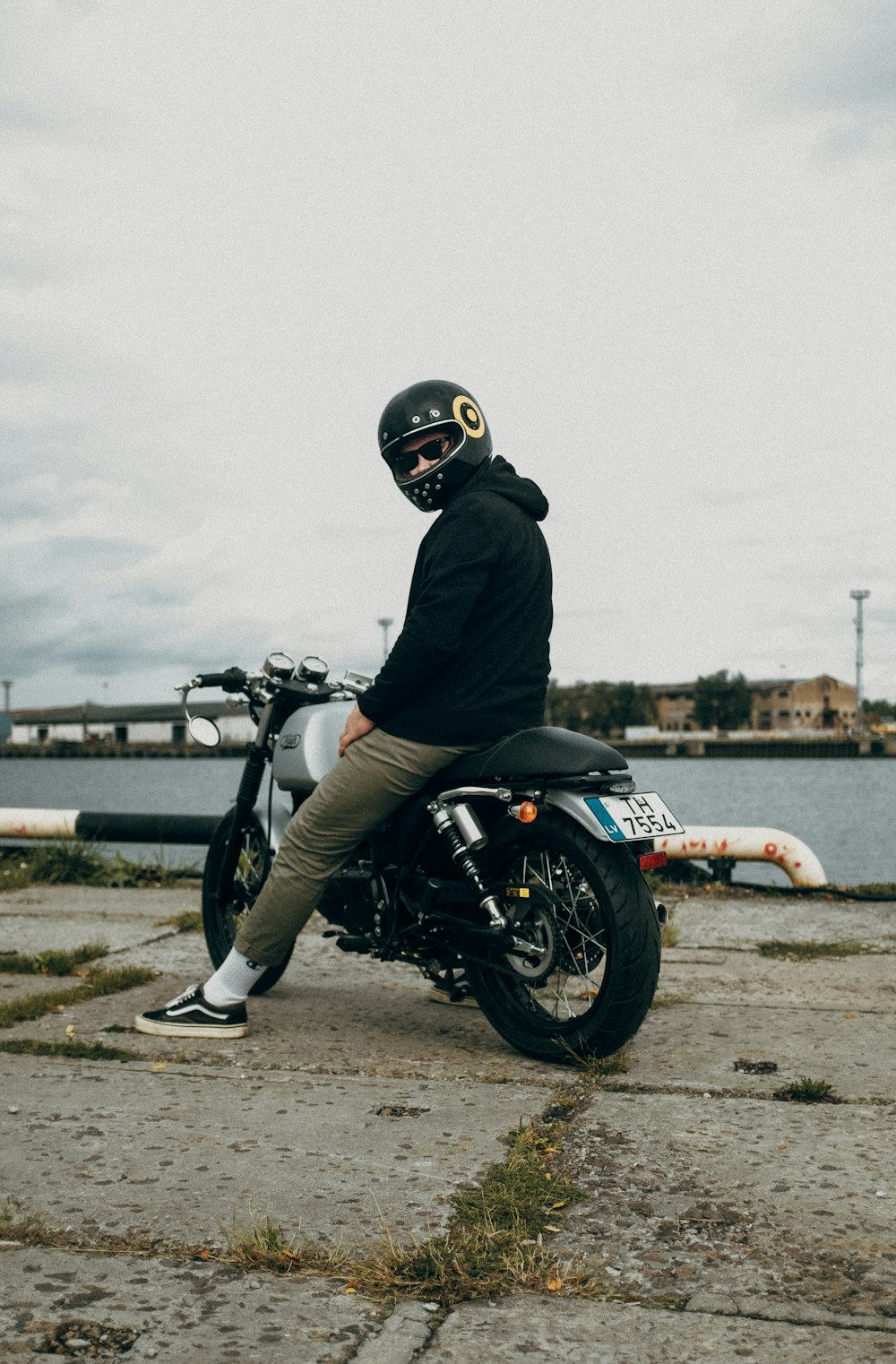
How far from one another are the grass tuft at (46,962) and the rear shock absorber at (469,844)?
2.02 meters

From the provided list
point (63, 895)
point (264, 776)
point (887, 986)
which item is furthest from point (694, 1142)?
point (63, 895)

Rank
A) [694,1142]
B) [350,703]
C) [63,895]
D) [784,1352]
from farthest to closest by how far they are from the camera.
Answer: [63,895], [350,703], [694,1142], [784,1352]

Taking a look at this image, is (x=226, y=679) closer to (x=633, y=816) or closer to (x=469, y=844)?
(x=469, y=844)

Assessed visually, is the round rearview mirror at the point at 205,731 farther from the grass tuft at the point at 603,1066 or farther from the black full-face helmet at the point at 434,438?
the grass tuft at the point at 603,1066

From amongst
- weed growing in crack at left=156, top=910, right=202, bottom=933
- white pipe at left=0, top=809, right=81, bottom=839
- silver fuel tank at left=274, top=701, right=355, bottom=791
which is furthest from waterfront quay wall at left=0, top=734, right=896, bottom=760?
silver fuel tank at left=274, top=701, right=355, bottom=791

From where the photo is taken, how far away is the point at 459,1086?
340 centimetres

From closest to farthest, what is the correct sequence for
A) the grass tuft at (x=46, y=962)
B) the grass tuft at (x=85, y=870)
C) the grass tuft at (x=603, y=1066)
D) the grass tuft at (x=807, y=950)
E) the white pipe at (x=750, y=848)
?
the grass tuft at (x=603, y=1066) → the grass tuft at (x=46, y=962) → the grass tuft at (x=807, y=950) → the white pipe at (x=750, y=848) → the grass tuft at (x=85, y=870)

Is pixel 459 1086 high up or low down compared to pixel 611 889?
down

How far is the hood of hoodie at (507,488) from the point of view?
389 centimetres

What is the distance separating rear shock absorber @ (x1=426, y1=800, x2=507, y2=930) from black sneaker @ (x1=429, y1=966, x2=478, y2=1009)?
1.16 feet

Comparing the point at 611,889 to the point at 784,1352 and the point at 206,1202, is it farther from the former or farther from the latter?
the point at 784,1352

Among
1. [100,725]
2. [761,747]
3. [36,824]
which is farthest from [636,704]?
[36,824]

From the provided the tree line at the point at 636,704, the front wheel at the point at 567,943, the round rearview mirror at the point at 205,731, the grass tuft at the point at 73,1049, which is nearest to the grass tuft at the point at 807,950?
the front wheel at the point at 567,943

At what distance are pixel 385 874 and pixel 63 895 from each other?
161 inches
